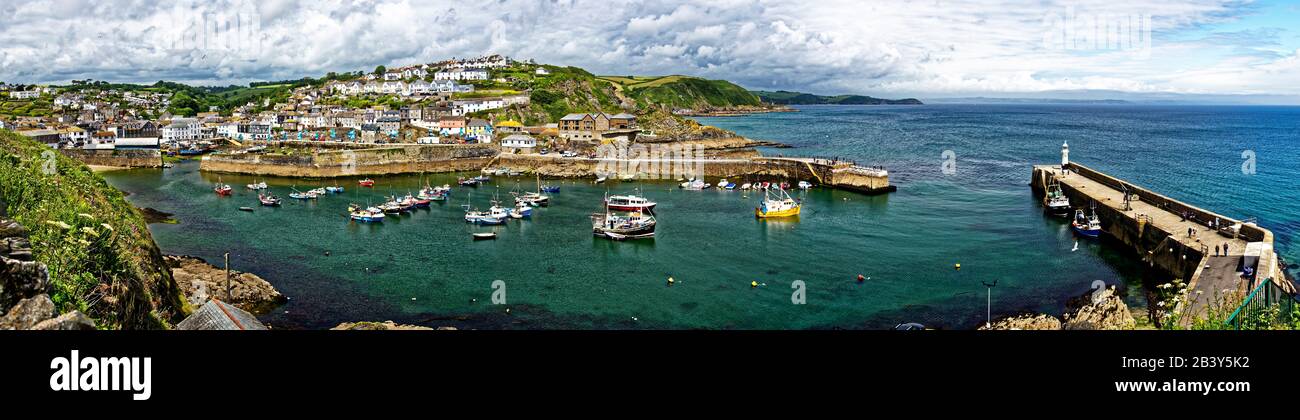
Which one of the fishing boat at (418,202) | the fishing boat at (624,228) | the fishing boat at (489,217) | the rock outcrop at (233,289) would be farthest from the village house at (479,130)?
the rock outcrop at (233,289)

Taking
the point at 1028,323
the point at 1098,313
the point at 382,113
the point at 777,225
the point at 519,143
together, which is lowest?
the point at 1028,323

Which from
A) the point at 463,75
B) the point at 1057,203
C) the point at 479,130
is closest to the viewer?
the point at 1057,203

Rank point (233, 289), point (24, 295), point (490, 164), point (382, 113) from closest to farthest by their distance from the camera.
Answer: point (24, 295), point (233, 289), point (490, 164), point (382, 113)

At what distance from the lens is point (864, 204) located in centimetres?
2844

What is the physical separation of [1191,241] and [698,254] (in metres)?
11.2

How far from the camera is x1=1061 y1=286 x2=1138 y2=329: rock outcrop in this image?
1265cm

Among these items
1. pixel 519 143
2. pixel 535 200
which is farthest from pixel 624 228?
pixel 519 143

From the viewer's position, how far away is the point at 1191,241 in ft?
55.3

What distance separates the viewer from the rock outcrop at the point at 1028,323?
12906 mm

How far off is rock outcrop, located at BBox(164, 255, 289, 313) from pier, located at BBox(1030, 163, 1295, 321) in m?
15.8

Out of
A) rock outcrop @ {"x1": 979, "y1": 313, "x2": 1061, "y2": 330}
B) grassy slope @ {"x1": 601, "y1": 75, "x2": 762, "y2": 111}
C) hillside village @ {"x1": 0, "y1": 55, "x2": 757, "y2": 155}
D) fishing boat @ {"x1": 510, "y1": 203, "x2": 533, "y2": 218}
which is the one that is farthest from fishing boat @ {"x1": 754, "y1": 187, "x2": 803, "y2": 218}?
grassy slope @ {"x1": 601, "y1": 75, "x2": 762, "y2": 111}

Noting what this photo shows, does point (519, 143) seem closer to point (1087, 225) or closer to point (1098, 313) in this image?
point (1087, 225)

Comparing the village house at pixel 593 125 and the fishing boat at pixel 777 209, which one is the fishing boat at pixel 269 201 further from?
the village house at pixel 593 125

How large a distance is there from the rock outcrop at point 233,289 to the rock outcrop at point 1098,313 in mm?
14930
